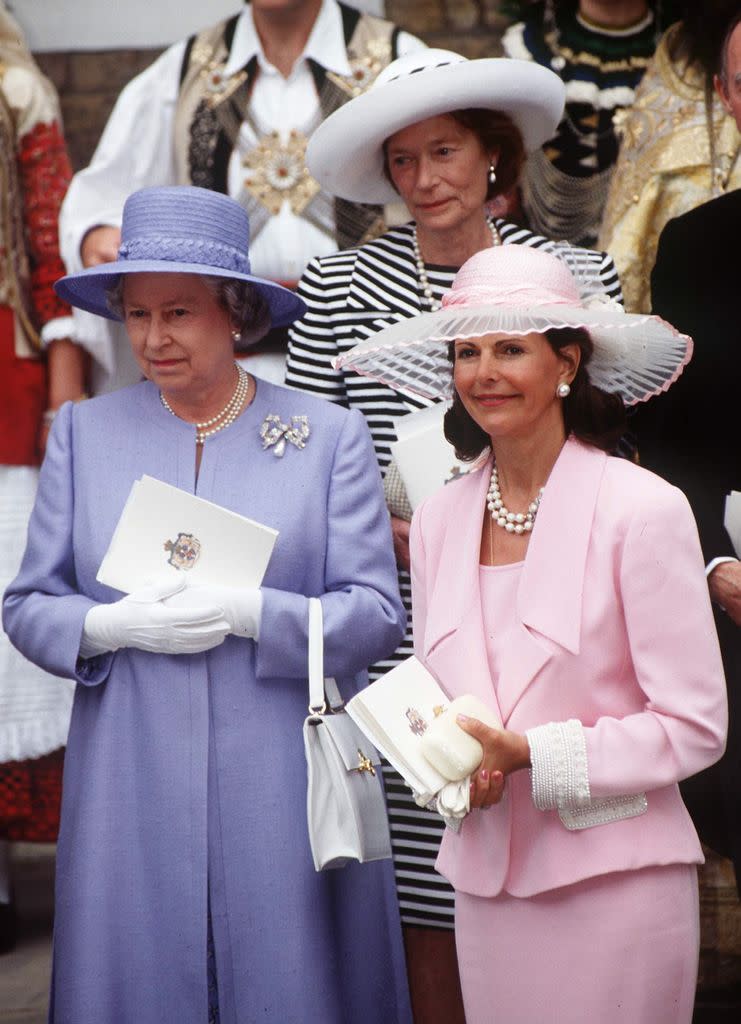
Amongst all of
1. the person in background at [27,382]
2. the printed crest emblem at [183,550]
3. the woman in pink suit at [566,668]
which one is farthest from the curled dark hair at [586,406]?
the person in background at [27,382]

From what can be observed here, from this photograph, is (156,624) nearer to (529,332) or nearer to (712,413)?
(529,332)

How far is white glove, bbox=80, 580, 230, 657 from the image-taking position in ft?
9.11

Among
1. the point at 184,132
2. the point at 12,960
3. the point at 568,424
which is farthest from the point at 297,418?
the point at 12,960

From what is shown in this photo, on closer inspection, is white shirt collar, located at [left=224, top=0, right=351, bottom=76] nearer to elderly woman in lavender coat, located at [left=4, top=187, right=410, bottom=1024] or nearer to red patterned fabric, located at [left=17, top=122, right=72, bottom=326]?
red patterned fabric, located at [left=17, top=122, right=72, bottom=326]

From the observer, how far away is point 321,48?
4383mm

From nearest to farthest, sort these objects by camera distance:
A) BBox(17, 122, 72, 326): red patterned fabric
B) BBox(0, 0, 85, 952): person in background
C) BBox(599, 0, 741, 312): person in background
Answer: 1. BBox(599, 0, 741, 312): person in background
2. BBox(0, 0, 85, 952): person in background
3. BBox(17, 122, 72, 326): red patterned fabric

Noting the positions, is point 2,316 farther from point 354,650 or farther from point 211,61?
point 354,650

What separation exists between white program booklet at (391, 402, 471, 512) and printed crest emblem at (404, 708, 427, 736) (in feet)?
2.59

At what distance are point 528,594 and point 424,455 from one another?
74 centimetres

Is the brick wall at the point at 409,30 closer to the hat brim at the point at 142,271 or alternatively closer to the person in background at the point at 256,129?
the person in background at the point at 256,129

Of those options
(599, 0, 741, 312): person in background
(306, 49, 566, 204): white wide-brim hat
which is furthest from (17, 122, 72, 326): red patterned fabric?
(599, 0, 741, 312): person in background

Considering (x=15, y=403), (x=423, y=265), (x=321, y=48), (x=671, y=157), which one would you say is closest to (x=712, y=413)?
(x=423, y=265)

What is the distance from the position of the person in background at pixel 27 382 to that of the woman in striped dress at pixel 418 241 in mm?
1328

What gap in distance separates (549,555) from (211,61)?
2496 millimetres
